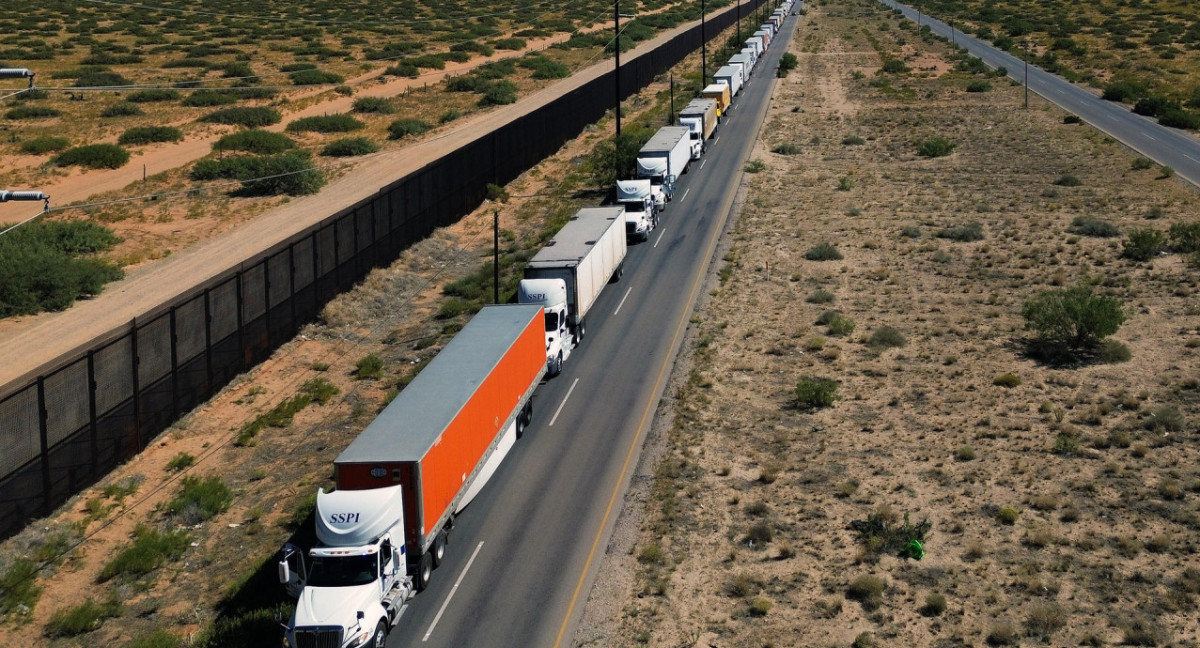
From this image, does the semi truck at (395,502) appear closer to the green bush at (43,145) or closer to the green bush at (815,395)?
the green bush at (815,395)

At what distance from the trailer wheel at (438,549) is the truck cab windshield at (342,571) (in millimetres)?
3507

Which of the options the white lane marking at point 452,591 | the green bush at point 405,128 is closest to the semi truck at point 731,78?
the green bush at point 405,128

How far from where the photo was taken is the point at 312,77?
115000 mm

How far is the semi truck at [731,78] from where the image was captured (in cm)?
10419

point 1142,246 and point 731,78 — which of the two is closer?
point 1142,246

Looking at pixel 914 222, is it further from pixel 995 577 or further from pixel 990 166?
pixel 995 577

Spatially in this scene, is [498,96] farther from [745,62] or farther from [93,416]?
[93,416]

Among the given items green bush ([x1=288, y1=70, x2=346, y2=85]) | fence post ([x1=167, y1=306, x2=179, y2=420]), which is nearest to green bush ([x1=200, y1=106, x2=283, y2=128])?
green bush ([x1=288, y1=70, x2=346, y2=85])

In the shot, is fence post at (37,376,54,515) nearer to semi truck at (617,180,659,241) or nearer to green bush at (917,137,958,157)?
semi truck at (617,180,659,241)

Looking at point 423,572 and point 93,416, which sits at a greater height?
point 93,416

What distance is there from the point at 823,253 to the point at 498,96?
58.1 meters

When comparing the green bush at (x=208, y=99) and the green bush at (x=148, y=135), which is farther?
the green bush at (x=208, y=99)

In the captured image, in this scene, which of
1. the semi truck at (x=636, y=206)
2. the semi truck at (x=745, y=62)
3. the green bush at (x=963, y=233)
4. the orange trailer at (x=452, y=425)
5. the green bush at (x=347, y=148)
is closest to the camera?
the orange trailer at (x=452, y=425)

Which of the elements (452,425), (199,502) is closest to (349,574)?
(452,425)
